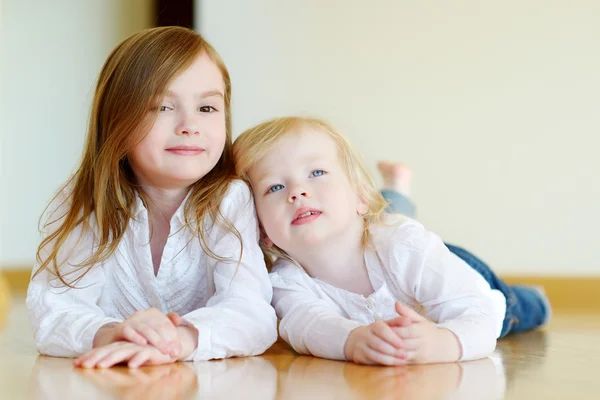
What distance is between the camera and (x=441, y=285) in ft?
4.35

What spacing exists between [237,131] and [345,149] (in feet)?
5.19

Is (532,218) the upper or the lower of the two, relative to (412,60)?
lower

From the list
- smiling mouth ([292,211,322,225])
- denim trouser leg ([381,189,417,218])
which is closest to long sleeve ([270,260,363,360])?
smiling mouth ([292,211,322,225])

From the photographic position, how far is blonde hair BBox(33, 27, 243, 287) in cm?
136

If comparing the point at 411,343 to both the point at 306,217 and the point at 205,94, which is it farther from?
the point at 205,94

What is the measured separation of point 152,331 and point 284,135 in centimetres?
42

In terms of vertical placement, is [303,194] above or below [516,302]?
above

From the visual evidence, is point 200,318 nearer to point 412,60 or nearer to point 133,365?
point 133,365

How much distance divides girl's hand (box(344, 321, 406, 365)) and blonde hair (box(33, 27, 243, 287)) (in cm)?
27

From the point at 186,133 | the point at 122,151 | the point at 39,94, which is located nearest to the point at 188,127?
the point at 186,133

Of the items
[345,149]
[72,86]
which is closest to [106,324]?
[345,149]

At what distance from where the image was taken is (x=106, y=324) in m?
1.26

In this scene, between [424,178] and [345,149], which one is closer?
[345,149]

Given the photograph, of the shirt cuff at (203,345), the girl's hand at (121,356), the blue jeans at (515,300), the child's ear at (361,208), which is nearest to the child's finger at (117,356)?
the girl's hand at (121,356)
